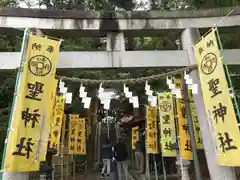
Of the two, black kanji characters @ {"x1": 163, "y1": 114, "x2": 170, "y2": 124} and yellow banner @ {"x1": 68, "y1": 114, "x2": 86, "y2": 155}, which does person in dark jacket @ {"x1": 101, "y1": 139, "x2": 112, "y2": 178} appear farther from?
black kanji characters @ {"x1": 163, "y1": 114, "x2": 170, "y2": 124}

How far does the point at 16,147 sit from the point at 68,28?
280cm

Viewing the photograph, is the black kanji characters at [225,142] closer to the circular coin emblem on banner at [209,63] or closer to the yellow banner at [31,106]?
the circular coin emblem on banner at [209,63]

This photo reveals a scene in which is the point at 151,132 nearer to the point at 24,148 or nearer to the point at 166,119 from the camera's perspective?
the point at 166,119

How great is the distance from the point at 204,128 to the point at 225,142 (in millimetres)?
951

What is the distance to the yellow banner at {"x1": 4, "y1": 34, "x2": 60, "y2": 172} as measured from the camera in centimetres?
421

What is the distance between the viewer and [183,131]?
22.0 feet

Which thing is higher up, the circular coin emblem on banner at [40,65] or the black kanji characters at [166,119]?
the circular coin emblem on banner at [40,65]

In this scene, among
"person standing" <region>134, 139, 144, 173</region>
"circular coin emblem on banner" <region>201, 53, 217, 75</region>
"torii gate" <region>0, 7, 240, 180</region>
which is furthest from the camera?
"person standing" <region>134, 139, 144, 173</region>

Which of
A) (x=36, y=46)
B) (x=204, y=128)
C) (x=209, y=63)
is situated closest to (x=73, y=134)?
(x=36, y=46)

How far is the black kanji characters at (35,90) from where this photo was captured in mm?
4508

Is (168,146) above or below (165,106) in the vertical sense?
below

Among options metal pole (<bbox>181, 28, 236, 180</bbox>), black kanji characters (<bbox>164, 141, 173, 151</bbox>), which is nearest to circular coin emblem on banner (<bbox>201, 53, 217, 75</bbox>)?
metal pole (<bbox>181, 28, 236, 180</bbox>)

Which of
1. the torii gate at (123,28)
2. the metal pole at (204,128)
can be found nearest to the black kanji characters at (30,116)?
the torii gate at (123,28)

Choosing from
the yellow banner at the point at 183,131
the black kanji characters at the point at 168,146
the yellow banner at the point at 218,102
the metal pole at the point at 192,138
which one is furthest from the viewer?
the black kanji characters at the point at 168,146
